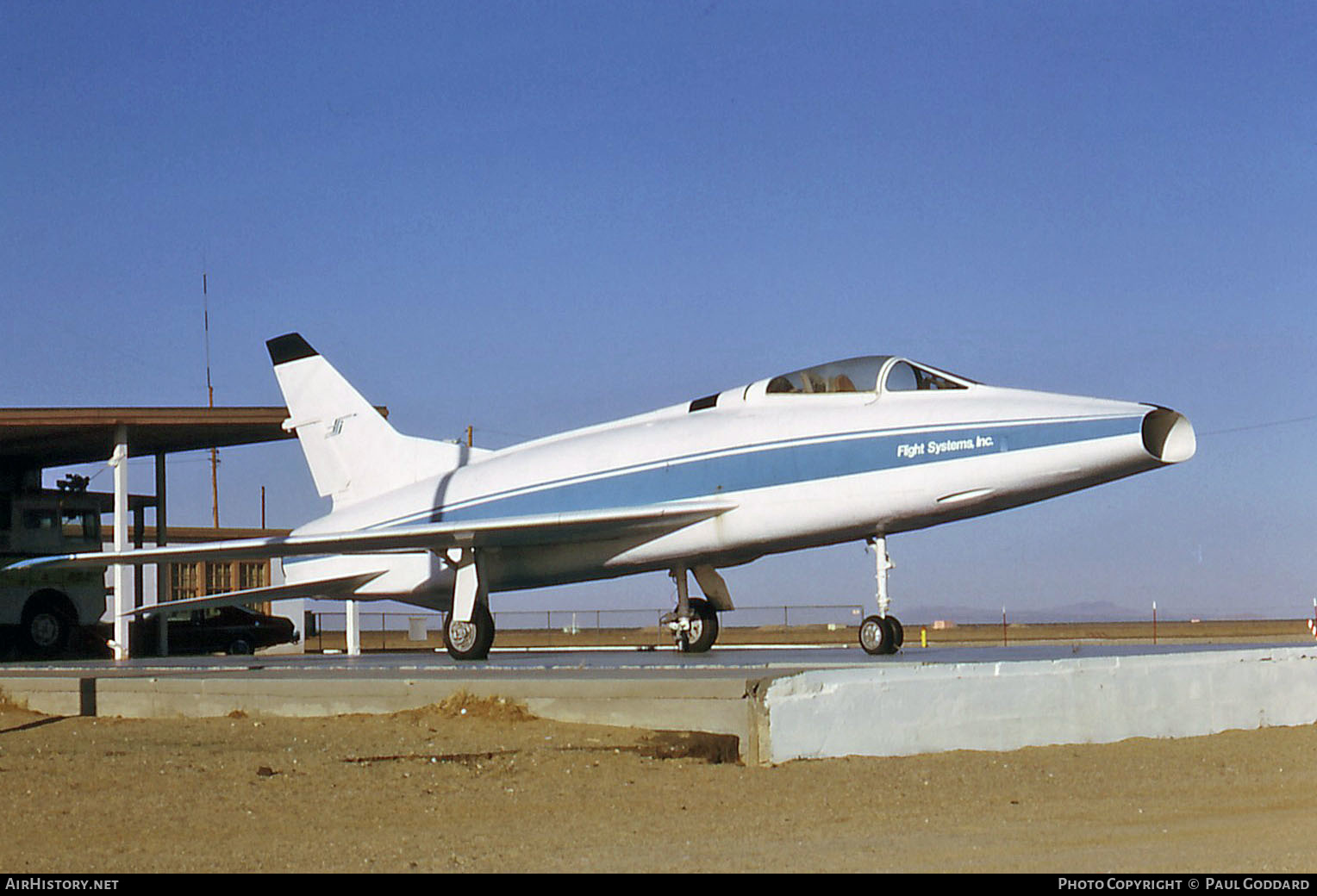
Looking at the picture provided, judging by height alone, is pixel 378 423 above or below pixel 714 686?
above

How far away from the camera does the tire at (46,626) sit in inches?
934

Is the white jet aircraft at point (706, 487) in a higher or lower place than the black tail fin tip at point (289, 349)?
lower

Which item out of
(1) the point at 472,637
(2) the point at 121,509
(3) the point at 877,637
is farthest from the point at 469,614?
(2) the point at 121,509

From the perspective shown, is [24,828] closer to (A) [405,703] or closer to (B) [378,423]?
(A) [405,703]

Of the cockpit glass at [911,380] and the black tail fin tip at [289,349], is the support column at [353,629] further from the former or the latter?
the cockpit glass at [911,380]

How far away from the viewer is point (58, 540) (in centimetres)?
2589

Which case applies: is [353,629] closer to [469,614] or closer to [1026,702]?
[469,614]

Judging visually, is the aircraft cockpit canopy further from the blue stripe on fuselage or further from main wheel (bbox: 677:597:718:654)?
main wheel (bbox: 677:597:718:654)

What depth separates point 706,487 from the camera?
15.7 m

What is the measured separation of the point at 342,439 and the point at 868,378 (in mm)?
9441

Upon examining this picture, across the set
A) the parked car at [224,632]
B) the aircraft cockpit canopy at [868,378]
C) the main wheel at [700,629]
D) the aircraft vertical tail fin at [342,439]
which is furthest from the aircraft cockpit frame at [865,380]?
the parked car at [224,632]

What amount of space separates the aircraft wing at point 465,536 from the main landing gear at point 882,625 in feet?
5.84

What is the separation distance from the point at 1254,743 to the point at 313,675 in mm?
8101

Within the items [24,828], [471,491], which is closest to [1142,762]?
[24,828]
